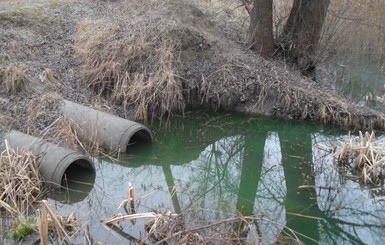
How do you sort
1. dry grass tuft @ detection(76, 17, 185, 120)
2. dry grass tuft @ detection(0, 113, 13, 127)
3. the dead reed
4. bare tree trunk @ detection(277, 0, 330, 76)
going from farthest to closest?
1. bare tree trunk @ detection(277, 0, 330, 76)
2. dry grass tuft @ detection(76, 17, 185, 120)
3. dry grass tuft @ detection(0, 113, 13, 127)
4. the dead reed

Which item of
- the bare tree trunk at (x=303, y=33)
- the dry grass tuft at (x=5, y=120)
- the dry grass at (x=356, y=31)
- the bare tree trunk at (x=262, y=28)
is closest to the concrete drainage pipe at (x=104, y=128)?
the dry grass tuft at (x=5, y=120)

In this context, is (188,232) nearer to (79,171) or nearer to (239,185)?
(239,185)

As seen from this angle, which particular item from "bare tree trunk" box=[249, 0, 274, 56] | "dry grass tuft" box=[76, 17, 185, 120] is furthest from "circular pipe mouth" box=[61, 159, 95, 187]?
"bare tree trunk" box=[249, 0, 274, 56]

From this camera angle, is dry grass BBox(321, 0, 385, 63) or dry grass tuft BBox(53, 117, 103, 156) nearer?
dry grass tuft BBox(53, 117, 103, 156)

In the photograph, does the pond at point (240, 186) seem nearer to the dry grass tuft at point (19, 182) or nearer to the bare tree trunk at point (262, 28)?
the dry grass tuft at point (19, 182)

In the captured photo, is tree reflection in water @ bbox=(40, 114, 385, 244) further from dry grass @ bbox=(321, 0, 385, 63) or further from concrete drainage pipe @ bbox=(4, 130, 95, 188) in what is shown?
dry grass @ bbox=(321, 0, 385, 63)

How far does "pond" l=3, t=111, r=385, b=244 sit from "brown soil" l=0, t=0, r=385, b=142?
51 cm

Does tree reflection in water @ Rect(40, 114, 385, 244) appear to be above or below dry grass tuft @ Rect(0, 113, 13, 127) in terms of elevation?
below

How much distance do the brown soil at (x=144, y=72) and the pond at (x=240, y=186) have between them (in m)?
0.51

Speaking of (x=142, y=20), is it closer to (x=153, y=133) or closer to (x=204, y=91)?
(x=204, y=91)

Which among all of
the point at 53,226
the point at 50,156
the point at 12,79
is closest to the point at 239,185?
the point at 50,156

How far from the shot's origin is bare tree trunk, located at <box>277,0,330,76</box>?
1069 centimetres

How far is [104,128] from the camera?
7719 millimetres

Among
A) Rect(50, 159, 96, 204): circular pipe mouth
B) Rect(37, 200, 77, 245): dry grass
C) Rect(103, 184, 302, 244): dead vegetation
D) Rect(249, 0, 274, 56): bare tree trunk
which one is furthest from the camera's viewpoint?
Rect(249, 0, 274, 56): bare tree trunk
